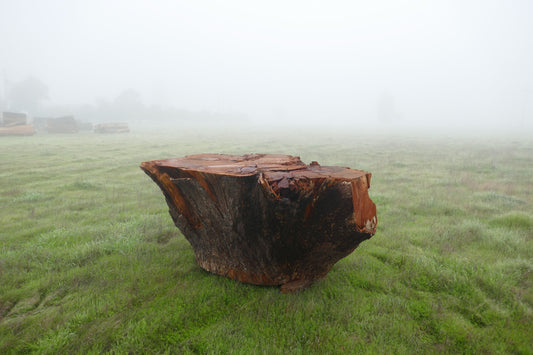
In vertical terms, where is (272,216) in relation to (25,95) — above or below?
below

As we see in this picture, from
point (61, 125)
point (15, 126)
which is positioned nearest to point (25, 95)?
point (61, 125)

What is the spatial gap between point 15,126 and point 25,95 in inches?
1934

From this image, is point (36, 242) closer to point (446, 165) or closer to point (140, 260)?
point (140, 260)

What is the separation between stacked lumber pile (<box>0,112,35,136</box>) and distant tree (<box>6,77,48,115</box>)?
44812 mm

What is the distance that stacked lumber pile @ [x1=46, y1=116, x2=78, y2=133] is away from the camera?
1201 inches

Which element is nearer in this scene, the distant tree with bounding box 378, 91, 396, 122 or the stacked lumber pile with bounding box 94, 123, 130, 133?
the stacked lumber pile with bounding box 94, 123, 130, 133

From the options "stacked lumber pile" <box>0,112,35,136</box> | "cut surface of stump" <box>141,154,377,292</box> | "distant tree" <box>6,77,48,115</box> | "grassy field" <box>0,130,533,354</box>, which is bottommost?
"grassy field" <box>0,130,533,354</box>

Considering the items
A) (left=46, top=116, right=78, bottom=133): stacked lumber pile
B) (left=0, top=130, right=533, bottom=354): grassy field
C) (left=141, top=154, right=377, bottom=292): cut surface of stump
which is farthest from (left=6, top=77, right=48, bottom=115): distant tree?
(left=141, top=154, right=377, bottom=292): cut surface of stump

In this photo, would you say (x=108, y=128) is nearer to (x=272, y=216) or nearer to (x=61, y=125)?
(x=61, y=125)

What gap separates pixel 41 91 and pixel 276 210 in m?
83.5

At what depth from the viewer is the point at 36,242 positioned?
408 cm

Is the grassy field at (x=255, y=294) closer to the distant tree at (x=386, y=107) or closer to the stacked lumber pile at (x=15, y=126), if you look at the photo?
the stacked lumber pile at (x=15, y=126)

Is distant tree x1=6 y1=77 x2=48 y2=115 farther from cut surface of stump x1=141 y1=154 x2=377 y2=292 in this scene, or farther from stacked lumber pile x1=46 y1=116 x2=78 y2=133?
cut surface of stump x1=141 y1=154 x2=377 y2=292

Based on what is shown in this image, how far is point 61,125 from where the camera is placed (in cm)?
3083
